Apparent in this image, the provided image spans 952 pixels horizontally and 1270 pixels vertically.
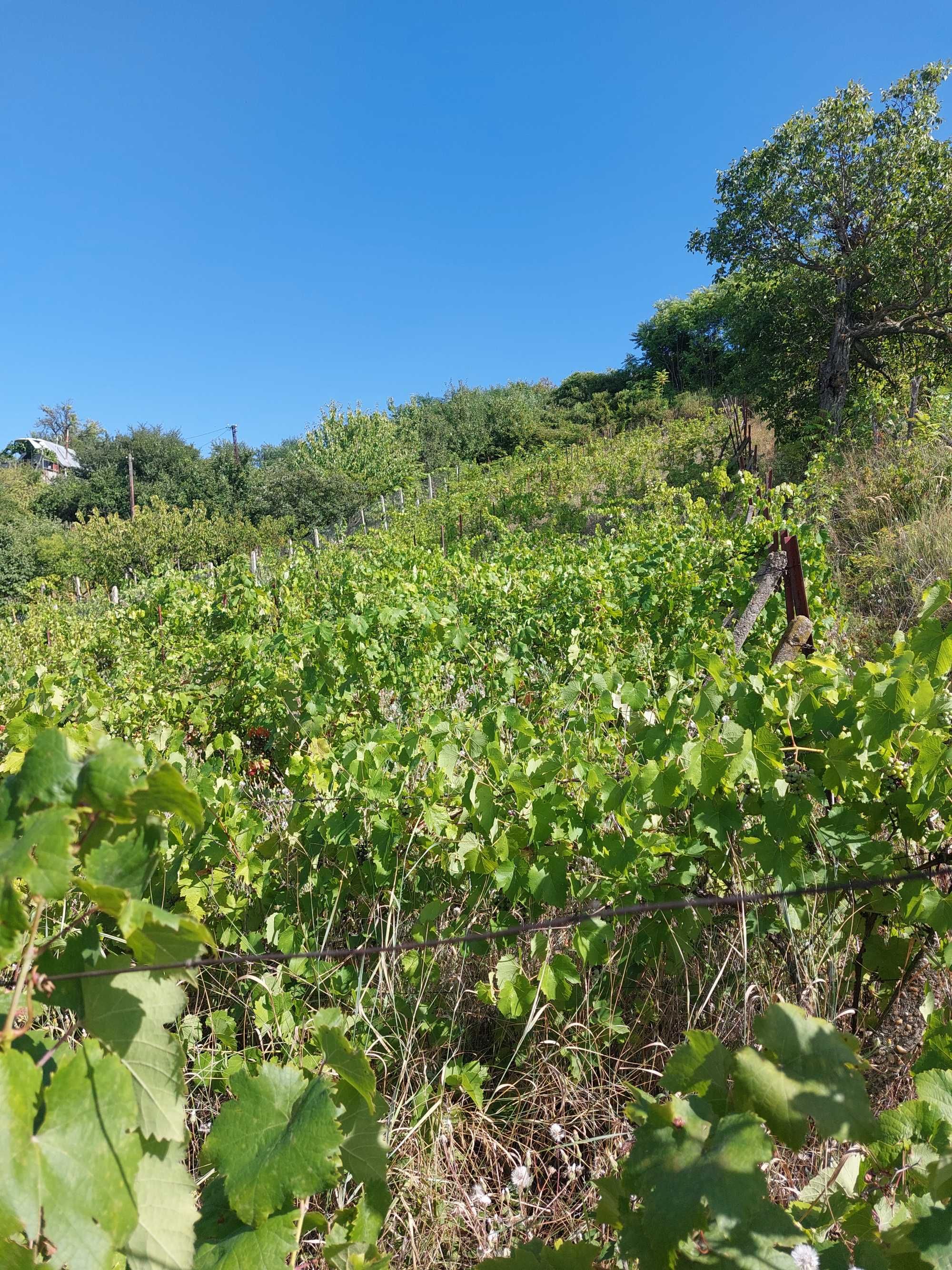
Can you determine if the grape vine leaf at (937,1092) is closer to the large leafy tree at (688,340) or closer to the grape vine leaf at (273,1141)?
the grape vine leaf at (273,1141)

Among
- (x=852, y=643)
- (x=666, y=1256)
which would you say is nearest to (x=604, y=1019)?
(x=666, y=1256)

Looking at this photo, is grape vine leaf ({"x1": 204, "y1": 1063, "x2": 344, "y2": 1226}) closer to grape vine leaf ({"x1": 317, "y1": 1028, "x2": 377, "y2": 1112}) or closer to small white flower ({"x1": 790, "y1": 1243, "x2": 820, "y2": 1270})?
grape vine leaf ({"x1": 317, "y1": 1028, "x2": 377, "y2": 1112})

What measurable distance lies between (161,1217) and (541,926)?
0.53m

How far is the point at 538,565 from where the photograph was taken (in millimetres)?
5777

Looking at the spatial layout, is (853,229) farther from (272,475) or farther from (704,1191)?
(272,475)

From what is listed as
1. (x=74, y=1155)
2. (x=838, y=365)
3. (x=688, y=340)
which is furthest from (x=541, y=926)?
(x=688, y=340)

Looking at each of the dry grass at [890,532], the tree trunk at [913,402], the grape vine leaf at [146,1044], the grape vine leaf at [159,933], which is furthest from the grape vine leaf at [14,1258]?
the tree trunk at [913,402]

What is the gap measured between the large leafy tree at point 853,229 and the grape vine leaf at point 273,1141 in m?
15.2

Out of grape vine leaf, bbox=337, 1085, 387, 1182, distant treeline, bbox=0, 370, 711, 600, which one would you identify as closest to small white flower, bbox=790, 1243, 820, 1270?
grape vine leaf, bbox=337, 1085, 387, 1182

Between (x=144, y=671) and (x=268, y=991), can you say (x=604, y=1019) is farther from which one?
(x=144, y=671)

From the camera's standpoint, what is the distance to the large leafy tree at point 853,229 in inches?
482

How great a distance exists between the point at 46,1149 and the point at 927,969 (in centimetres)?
176

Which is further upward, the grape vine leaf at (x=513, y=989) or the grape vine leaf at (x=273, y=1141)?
the grape vine leaf at (x=273, y=1141)

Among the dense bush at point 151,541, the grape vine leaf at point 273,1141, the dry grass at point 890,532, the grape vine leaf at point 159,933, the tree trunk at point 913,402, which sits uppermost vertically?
the dense bush at point 151,541
